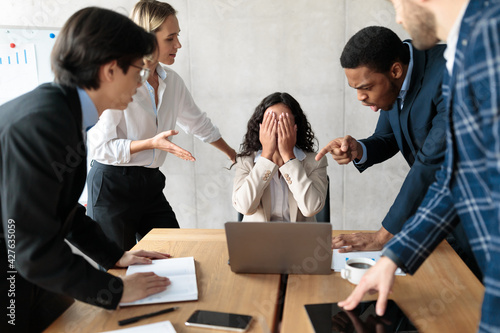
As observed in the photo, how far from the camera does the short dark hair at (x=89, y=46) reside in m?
1.14

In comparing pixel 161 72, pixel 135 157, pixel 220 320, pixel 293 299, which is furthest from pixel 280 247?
pixel 161 72

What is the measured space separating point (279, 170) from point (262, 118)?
0.31 m

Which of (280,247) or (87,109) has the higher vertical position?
(87,109)

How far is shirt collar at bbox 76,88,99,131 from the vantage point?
1.20m

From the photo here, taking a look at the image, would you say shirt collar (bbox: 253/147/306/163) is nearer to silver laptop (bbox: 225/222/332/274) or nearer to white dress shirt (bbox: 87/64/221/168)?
white dress shirt (bbox: 87/64/221/168)

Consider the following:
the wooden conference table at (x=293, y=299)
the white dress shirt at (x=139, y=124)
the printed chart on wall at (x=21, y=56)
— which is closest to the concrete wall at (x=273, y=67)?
the printed chart on wall at (x=21, y=56)

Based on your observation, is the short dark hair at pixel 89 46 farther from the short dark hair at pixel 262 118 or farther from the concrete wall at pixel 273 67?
the concrete wall at pixel 273 67

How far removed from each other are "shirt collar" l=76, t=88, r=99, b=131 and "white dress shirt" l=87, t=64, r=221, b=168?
0.84m

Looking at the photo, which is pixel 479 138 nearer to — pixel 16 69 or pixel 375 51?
pixel 375 51

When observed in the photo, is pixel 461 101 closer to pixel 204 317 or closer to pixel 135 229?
pixel 204 317

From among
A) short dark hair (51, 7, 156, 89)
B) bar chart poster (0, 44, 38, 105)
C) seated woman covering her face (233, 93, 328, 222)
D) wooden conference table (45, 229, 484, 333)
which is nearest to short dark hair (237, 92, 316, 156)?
seated woman covering her face (233, 93, 328, 222)

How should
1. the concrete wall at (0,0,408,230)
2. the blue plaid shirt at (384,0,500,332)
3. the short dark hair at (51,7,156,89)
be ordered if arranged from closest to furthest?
the blue plaid shirt at (384,0,500,332), the short dark hair at (51,7,156,89), the concrete wall at (0,0,408,230)

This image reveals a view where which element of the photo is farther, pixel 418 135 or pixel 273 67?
pixel 273 67

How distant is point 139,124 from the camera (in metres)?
2.22
